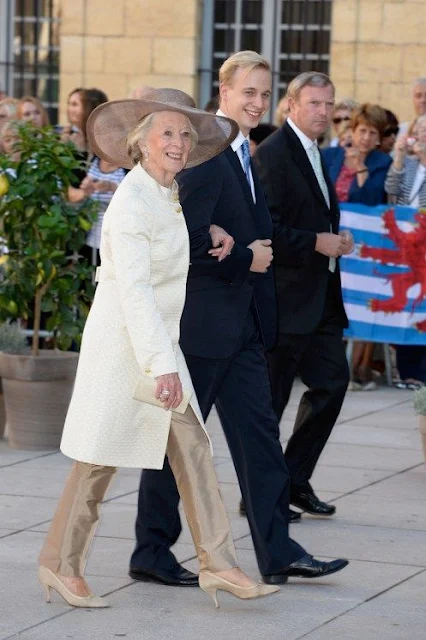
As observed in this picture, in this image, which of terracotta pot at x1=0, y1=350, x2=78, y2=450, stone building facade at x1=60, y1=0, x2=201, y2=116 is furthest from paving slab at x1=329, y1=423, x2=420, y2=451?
stone building facade at x1=60, y1=0, x2=201, y2=116

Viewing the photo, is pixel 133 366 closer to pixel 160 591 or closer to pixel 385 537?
pixel 160 591

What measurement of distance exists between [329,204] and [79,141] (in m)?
5.09

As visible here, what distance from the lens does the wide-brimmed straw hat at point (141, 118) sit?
229 inches

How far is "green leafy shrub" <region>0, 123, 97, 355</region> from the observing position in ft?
29.9

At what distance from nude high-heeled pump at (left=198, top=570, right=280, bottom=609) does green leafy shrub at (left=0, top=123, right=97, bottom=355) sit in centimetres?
358

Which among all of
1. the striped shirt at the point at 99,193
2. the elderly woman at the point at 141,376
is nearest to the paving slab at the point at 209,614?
the elderly woman at the point at 141,376

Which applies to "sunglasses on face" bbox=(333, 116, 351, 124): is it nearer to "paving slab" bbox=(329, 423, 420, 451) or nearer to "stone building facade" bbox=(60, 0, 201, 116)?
"stone building facade" bbox=(60, 0, 201, 116)

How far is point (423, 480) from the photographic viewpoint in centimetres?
851

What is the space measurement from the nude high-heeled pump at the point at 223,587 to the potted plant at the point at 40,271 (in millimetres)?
3457

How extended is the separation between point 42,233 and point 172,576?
11.0 ft

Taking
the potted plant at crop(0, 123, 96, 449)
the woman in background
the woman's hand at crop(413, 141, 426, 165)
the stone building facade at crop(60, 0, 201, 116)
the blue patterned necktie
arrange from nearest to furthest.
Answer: the blue patterned necktie → the potted plant at crop(0, 123, 96, 449) → the woman's hand at crop(413, 141, 426, 165) → the woman in background → the stone building facade at crop(60, 0, 201, 116)

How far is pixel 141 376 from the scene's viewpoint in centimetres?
559

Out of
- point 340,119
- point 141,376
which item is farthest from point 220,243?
point 340,119

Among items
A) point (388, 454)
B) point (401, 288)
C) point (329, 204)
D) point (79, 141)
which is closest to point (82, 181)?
point (79, 141)
